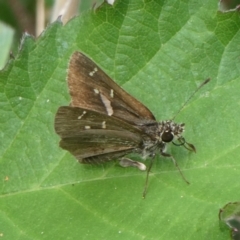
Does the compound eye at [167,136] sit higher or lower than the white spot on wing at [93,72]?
lower

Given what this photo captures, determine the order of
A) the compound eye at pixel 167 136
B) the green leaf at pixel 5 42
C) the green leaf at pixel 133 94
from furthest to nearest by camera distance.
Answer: the green leaf at pixel 5 42 → the compound eye at pixel 167 136 → the green leaf at pixel 133 94

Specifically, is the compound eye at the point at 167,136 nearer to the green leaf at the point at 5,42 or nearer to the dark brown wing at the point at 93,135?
the dark brown wing at the point at 93,135

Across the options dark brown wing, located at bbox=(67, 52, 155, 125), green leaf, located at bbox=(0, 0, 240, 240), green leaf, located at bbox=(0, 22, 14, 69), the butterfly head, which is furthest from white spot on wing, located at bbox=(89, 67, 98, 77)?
green leaf, located at bbox=(0, 22, 14, 69)

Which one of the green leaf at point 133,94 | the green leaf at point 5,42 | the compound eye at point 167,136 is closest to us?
the green leaf at point 133,94

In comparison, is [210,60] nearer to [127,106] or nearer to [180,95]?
[180,95]

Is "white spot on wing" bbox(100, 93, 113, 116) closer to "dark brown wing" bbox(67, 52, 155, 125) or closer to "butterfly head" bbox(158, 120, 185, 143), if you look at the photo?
"dark brown wing" bbox(67, 52, 155, 125)

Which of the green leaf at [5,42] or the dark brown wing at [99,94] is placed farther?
the green leaf at [5,42]

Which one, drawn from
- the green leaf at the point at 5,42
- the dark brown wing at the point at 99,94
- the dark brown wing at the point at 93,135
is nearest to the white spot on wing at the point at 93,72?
the dark brown wing at the point at 99,94
